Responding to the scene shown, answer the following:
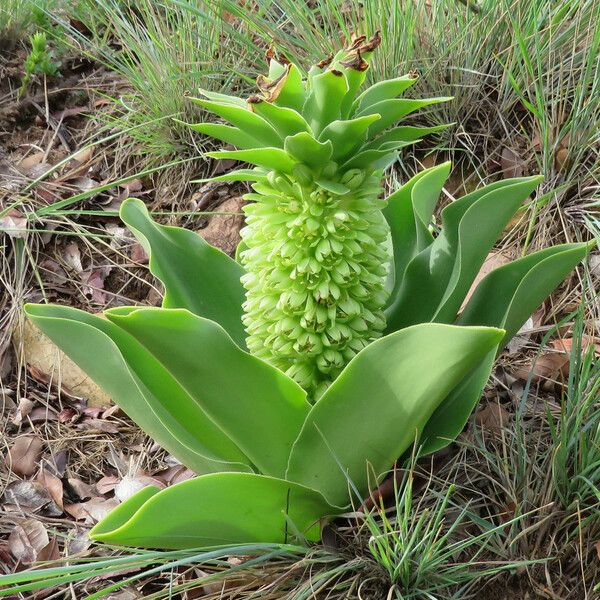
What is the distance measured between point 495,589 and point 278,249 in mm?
778

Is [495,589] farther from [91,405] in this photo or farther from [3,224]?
[3,224]

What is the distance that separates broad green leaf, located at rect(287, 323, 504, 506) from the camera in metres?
1.27

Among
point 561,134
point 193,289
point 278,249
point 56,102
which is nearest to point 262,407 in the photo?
point 278,249

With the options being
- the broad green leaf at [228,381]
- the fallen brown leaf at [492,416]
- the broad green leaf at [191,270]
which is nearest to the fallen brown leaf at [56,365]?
the broad green leaf at [191,270]

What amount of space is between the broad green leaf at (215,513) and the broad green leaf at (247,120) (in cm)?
59

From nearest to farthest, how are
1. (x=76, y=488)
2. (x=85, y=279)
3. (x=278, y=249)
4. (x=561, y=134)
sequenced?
(x=278, y=249), (x=76, y=488), (x=561, y=134), (x=85, y=279)

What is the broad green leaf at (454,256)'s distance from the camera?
1496 mm

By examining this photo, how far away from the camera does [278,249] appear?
56.4 inches

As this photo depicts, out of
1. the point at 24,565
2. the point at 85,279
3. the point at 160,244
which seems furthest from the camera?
the point at 85,279

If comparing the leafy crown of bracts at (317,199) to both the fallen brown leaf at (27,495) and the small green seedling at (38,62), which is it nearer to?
the fallen brown leaf at (27,495)

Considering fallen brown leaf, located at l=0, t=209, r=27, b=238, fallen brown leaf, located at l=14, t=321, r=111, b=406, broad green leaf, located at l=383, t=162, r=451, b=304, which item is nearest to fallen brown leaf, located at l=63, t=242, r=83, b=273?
fallen brown leaf, located at l=0, t=209, r=27, b=238

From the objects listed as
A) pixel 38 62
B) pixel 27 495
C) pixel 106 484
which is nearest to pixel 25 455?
pixel 27 495

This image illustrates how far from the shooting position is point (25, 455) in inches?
88.0

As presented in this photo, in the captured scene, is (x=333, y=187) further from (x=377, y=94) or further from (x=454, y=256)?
(x=454, y=256)
